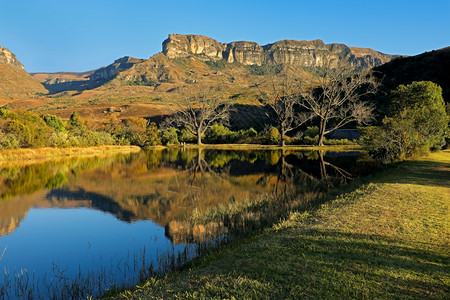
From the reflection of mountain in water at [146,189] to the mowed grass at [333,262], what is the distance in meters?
3.40

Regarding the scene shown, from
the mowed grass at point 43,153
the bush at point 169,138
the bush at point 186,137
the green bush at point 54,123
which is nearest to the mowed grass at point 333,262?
the mowed grass at point 43,153

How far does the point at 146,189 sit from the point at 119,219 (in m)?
5.31

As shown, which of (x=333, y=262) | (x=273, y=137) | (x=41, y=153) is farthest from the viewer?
(x=273, y=137)

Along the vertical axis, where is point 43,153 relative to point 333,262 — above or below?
below

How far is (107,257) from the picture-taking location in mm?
7836

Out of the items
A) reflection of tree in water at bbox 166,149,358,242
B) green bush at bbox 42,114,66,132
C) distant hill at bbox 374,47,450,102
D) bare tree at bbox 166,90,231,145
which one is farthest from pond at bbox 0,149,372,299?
distant hill at bbox 374,47,450,102

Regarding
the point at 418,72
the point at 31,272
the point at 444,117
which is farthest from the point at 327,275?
the point at 418,72

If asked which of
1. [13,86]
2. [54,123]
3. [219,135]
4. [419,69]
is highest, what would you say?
[13,86]

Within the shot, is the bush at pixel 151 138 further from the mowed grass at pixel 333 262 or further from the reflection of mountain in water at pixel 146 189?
Answer: the mowed grass at pixel 333 262

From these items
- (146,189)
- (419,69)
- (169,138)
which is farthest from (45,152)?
(419,69)

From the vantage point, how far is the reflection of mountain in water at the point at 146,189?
39.4 ft

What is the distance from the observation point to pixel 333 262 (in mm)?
5574

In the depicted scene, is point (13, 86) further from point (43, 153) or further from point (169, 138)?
point (43, 153)

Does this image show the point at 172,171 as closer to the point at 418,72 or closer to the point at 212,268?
the point at 212,268
